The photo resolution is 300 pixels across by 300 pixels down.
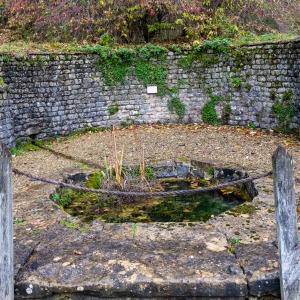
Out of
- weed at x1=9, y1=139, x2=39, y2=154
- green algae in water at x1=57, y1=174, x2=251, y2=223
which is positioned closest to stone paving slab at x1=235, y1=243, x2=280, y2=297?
green algae in water at x1=57, y1=174, x2=251, y2=223

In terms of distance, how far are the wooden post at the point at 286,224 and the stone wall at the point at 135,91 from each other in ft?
20.7

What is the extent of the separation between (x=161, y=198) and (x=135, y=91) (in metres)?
5.42

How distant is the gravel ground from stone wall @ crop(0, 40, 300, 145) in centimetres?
43

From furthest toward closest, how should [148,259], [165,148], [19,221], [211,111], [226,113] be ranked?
[211,111]
[226,113]
[165,148]
[19,221]
[148,259]

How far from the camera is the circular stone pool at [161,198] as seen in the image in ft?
16.3

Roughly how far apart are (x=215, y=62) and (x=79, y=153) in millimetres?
4453

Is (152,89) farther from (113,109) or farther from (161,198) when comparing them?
(161,198)

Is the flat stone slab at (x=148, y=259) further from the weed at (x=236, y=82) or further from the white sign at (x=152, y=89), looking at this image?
the white sign at (x=152, y=89)

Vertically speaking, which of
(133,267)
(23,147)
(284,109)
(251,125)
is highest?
(284,109)

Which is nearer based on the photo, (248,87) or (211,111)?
(248,87)

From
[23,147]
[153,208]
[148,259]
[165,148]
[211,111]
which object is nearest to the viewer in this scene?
[148,259]

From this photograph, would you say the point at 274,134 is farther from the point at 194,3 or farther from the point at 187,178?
the point at 194,3

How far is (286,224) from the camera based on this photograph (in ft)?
9.45

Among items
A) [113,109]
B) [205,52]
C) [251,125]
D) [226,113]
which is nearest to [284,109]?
[251,125]
